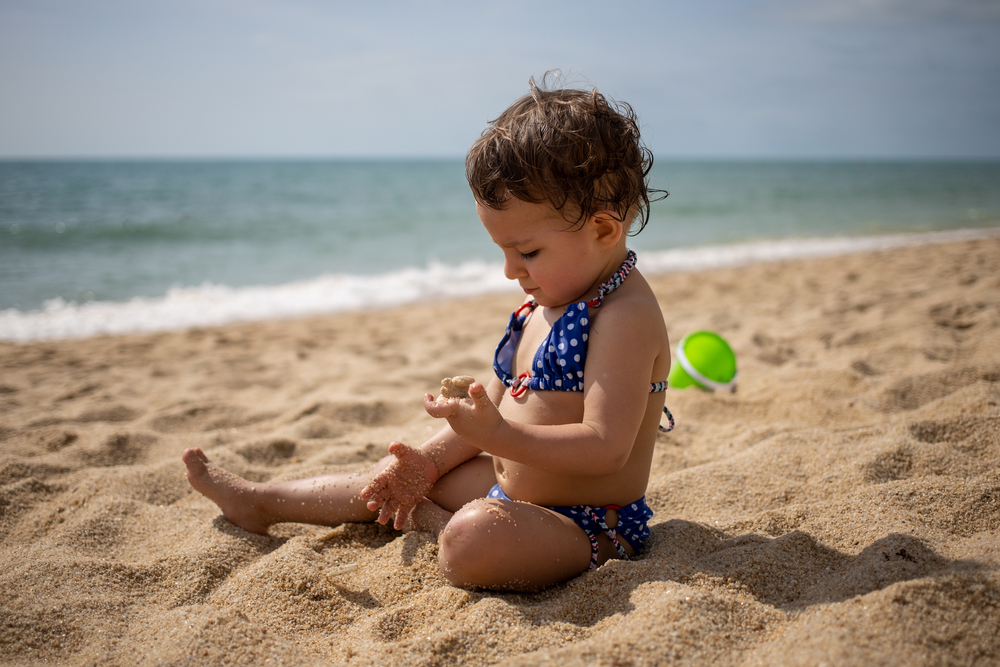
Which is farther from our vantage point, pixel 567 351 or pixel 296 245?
pixel 296 245

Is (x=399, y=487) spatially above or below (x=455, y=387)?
below

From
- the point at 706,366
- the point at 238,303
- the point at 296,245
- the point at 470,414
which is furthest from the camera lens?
the point at 296,245

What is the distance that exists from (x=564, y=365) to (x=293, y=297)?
6128 mm

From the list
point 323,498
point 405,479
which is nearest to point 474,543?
point 405,479

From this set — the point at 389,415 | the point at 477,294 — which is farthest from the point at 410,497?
the point at 477,294

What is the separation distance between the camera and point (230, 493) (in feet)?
6.91

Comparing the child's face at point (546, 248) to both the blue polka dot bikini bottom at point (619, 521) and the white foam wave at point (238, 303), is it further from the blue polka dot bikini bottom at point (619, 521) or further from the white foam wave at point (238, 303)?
the white foam wave at point (238, 303)

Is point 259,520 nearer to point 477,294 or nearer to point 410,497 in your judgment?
point 410,497

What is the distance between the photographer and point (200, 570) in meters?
1.81

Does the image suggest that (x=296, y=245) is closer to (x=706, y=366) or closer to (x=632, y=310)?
(x=706, y=366)

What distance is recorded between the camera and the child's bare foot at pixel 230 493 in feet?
6.81

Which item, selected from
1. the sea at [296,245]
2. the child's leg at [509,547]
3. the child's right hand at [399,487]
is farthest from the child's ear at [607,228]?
the sea at [296,245]

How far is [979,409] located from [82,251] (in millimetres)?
11358

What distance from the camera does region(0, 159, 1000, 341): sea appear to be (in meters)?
6.85
